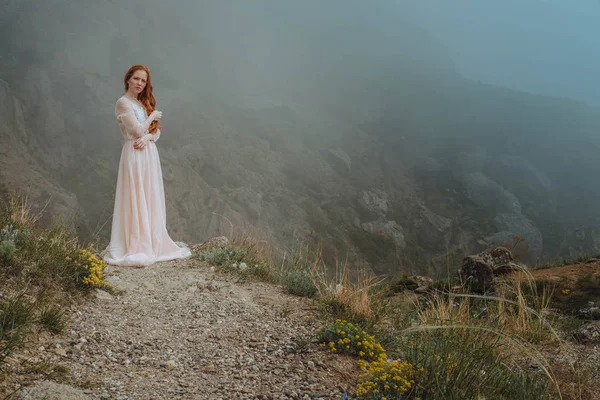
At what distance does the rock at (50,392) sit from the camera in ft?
7.70

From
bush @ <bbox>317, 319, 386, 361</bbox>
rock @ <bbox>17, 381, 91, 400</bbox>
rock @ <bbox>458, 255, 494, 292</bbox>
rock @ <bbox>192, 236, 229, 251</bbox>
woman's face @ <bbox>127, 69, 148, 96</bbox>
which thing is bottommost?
rock @ <bbox>458, 255, 494, 292</bbox>

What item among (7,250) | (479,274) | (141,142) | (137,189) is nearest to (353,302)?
(7,250)

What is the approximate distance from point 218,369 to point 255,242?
392cm

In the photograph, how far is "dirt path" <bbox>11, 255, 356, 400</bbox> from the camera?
9.51 ft

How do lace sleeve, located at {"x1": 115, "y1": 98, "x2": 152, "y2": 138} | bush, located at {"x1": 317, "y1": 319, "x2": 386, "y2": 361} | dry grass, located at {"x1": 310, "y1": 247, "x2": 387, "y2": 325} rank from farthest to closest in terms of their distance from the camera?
lace sleeve, located at {"x1": 115, "y1": 98, "x2": 152, "y2": 138}
dry grass, located at {"x1": 310, "y1": 247, "x2": 387, "y2": 325}
bush, located at {"x1": 317, "y1": 319, "x2": 386, "y2": 361}

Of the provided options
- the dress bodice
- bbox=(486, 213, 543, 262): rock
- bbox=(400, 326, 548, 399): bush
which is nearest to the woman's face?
the dress bodice

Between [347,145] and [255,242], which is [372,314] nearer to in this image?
[255,242]

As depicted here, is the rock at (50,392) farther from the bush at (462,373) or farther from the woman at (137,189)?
the woman at (137,189)

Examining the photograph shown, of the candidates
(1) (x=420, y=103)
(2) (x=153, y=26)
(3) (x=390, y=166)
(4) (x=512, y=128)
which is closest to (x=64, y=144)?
(2) (x=153, y=26)

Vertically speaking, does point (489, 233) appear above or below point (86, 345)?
below

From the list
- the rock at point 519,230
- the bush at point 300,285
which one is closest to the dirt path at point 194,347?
the bush at point 300,285

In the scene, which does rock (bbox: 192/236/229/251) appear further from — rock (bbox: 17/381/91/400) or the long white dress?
rock (bbox: 17/381/91/400)

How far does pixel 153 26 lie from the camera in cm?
6725

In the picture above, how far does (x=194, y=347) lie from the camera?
3.70 metres
